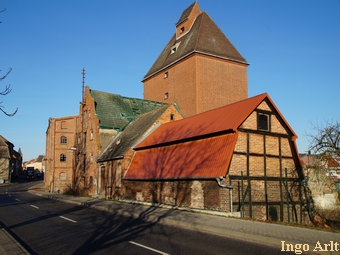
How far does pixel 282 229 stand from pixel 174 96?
29211 millimetres

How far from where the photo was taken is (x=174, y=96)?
40.1 metres

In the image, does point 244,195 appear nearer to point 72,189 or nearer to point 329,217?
point 329,217

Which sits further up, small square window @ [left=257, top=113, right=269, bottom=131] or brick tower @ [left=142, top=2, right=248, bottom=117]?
brick tower @ [left=142, top=2, right=248, bottom=117]

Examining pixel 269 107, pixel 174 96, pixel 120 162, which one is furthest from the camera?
pixel 174 96

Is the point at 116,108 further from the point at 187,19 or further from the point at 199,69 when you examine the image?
the point at 187,19

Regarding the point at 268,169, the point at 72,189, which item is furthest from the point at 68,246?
the point at 72,189

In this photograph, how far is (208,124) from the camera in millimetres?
21438

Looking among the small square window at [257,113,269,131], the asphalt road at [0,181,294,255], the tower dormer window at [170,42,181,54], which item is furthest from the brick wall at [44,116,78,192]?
the asphalt road at [0,181,294,255]

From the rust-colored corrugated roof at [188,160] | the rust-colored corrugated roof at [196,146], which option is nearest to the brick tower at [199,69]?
the rust-colored corrugated roof at [196,146]

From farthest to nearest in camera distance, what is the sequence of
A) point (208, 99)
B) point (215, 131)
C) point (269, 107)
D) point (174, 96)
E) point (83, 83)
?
point (83, 83) → point (174, 96) → point (208, 99) → point (269, 107) → point (215, 131)

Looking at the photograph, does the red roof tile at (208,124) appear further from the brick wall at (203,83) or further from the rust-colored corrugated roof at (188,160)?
the brick wall at (203,83)

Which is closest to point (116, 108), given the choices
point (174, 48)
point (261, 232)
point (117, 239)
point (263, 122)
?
point (174, 48)

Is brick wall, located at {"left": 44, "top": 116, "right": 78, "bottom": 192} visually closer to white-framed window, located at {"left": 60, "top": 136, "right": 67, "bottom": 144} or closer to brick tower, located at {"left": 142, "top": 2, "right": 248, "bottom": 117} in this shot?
white-framed window, located at {"left": 60, "top": 136, "right": 67, "bottom": 144}

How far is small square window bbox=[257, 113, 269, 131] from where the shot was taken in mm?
20002
